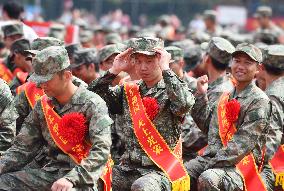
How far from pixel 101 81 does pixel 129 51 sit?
379 millimetres

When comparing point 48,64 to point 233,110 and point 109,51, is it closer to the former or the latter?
point 233,110

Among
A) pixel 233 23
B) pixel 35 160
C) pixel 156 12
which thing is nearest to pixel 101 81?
pixel 35 160

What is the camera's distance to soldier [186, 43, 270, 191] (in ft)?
27.9

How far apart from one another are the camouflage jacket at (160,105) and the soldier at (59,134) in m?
0.63

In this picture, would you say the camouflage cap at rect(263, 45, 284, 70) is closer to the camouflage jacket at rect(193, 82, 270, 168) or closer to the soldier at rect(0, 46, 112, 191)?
the camouflage jacket at rect(193, 82, 270, 168)

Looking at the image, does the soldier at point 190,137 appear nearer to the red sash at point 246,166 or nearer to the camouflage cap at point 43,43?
the red sash at point 246,166

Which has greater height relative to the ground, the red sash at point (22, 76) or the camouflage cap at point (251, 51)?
the camouflage cap at point (251, 51)

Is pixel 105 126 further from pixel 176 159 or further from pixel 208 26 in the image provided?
pixel 208 26

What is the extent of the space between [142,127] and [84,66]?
3.34 m

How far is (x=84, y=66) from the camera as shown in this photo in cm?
1145

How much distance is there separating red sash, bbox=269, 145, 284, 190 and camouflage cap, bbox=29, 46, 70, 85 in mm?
2988

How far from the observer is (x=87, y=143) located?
773cm

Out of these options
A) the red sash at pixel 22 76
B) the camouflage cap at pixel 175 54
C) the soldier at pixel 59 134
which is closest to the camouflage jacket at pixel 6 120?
the soldier at pixel 59 134

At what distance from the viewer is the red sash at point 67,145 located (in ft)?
25.3
